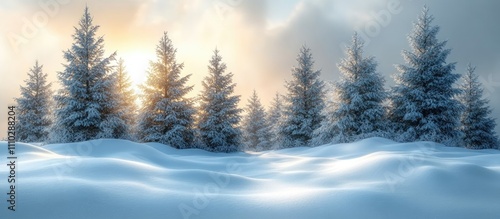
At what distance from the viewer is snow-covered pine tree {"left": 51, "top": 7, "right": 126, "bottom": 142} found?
15211 mm

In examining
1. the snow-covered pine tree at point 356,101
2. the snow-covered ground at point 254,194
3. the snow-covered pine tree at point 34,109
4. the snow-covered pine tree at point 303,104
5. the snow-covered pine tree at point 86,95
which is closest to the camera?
the snow-covered ground at point 254,194

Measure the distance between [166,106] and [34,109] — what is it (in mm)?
13469

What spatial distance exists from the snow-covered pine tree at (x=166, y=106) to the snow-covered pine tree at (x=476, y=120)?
20668mm

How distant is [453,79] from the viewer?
16656 millimetres

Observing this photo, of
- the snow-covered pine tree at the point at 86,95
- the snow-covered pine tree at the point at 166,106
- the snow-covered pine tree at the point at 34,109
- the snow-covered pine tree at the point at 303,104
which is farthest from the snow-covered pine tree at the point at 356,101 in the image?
the snow-covered pine tree at the point at 34,109

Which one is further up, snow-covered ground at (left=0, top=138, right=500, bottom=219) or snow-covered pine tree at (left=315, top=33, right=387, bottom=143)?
snow-covered pine tree at (left=315, top=33, right=387, bottom=143)

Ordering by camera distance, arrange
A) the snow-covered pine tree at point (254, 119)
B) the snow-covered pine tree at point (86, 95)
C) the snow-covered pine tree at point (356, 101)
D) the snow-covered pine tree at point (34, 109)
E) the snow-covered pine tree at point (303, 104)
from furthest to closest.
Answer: the snow-covered pine tree at point (254, 119) < the snow-covered pine tree at point (34, 109) < the snow-covered pine tree at point (303, 104) < the snow-covered pine tree at point (356, 101) < the snow-covered pine tree at point (86, 95)

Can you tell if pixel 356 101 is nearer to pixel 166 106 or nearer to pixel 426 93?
pixel 426 93

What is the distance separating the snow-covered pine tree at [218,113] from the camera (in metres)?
17.0

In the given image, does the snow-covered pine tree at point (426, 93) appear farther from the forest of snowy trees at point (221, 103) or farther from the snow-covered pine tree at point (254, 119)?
the snow-covered pine tree at point (254, 119)

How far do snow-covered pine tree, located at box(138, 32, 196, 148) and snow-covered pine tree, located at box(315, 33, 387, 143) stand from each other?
26.8 ft

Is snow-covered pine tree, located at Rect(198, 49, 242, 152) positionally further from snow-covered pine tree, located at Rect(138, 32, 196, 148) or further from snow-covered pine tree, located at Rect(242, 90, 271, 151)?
snow-covered pine tree, located at Rect(242, 90, 271, 151)

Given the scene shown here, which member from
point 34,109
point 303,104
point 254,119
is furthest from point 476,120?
point 34,109

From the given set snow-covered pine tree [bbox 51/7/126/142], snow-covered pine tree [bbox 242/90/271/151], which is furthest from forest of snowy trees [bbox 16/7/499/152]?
snow-covered pine tree [bbox 242/90/271/151]
